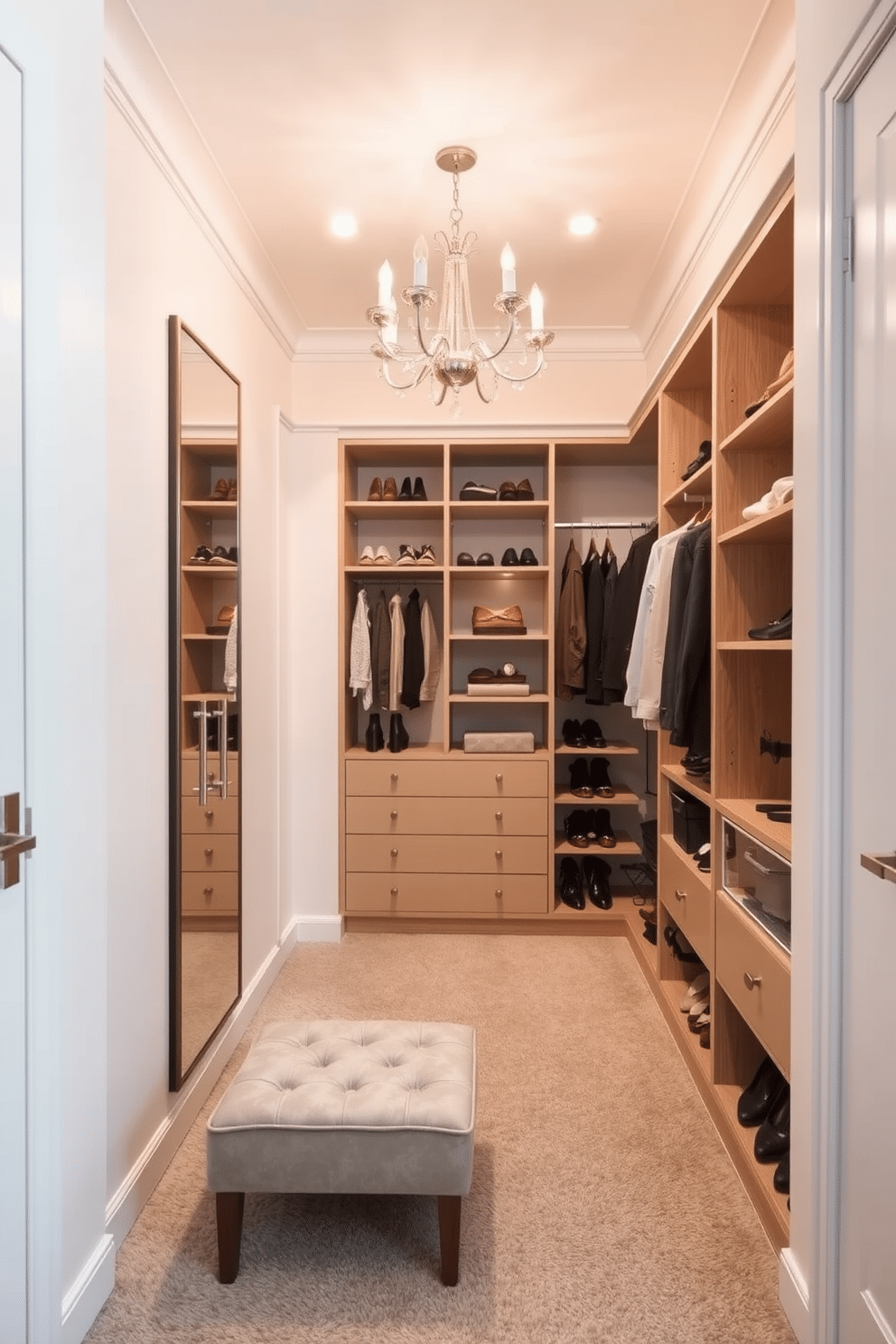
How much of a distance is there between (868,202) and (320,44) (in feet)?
4.78

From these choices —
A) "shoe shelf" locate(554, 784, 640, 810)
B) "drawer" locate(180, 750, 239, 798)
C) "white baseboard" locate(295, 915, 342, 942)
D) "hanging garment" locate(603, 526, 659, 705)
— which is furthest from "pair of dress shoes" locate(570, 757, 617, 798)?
"drawer" locate(180, 750, 239, 798)

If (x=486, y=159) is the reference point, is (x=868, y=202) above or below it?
below

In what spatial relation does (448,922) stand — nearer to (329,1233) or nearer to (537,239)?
(329,1233)

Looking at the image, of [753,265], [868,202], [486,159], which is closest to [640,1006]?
[753,265]

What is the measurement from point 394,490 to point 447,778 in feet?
4.57

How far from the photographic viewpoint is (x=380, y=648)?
405cm

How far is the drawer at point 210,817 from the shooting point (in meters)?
2.30

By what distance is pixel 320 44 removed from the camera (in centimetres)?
207

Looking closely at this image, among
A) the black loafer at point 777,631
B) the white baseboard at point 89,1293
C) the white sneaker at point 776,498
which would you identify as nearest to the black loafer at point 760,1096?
the black loafer at point 777,631

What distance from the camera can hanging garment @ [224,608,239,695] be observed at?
8.86ft

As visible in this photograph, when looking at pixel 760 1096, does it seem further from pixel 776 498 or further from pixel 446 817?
pixel 446 817

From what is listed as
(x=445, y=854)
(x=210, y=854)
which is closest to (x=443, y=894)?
(x=445, y=854)

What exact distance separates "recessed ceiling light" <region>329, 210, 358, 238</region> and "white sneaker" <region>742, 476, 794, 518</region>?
178 cm

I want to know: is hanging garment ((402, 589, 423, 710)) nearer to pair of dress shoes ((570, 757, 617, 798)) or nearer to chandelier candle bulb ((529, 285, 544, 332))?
pair of dress shoes ((570, 757, 617, 798))
